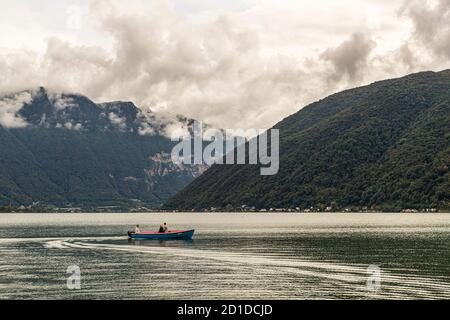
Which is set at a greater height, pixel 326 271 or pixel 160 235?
pixel 160 235

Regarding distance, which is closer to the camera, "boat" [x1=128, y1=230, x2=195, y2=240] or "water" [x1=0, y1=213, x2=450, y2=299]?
"water" [x1=0, y1=213, x2=450, y2=299]

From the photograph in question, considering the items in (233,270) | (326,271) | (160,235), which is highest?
(160,235)

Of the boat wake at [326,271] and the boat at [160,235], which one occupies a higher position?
the boat at [160,235]

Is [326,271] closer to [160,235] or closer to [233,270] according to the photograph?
[233,270]

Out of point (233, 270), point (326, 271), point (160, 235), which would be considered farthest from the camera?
point (160, 235)

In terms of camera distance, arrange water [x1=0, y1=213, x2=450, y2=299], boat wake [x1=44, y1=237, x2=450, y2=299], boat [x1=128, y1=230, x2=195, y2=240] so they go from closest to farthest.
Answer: boat wake [x1=44, y1=237, x2=450, y2=299], water [x1=0, y1=213, x2=450, y2=299], boat [x1=128, y1=230, x2=195, y2=240]

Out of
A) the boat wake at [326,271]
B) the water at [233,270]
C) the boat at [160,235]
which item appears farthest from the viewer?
the boat at [160,235]

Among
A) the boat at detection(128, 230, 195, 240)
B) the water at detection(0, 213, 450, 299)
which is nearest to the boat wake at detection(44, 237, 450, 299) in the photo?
the water at detection(0, 213, 450, 299)

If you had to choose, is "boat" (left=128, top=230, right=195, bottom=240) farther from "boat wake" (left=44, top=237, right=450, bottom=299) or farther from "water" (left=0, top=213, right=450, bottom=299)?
"boat wake" (left=44, top=237, right=450, bottom=299)

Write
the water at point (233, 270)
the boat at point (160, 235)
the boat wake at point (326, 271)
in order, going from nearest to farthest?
the boat wake at point (326, 271)
the water at point (233, 270)
the boat at point (160, 235)

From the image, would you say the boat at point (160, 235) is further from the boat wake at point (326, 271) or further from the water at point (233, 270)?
the boat wake at point (326, 271)

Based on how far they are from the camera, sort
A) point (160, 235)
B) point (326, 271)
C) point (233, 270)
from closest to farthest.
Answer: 1. point (326, 271)
2. point (233, 270)
3. point (160, 235)

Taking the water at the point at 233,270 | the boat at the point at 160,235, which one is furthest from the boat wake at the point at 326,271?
the boat at the point at 160,235

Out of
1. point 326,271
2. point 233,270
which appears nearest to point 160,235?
point 233,270
